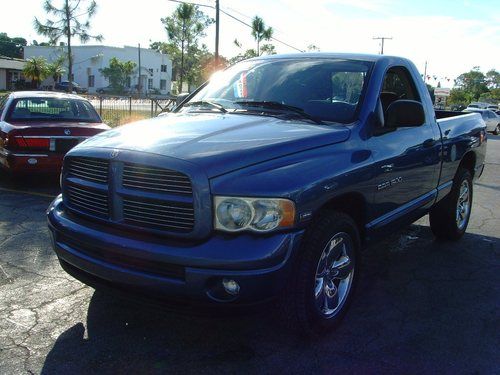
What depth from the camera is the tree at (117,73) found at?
232 feet

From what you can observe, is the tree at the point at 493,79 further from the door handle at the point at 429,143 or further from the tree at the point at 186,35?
A: the door handle at the point at 429,143

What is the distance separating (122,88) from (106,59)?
9194 mm

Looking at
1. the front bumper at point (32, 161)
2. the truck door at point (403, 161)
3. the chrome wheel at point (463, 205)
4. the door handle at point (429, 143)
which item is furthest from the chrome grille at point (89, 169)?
the front bumper at point (32, 161)

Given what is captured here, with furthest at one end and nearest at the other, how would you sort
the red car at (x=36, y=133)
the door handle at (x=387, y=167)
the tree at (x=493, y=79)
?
the tree at (x=493, y=79) < the red car at (x=36, y=133) < the door handle at (x=387, y=167)

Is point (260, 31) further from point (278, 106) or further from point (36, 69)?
point (278, 106)

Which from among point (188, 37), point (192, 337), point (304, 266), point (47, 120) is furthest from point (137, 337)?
Result: point (188, 37)

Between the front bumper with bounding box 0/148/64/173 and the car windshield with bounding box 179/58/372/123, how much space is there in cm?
374

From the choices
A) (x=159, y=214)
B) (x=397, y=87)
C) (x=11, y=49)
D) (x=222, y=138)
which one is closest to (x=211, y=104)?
(x=222, y=138)

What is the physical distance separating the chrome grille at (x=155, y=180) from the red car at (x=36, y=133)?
4.92m

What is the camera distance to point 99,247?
3031 mm

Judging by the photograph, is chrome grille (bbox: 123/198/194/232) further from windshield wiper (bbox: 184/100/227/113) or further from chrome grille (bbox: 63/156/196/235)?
windshield wiper (bbox: 184/100/227/113)

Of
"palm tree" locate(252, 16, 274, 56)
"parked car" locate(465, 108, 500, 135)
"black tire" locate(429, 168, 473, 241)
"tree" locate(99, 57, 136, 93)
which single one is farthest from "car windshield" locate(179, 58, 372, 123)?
"tree" locate(99, 57, 136, 93)

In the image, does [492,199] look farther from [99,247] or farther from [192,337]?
[99,247]

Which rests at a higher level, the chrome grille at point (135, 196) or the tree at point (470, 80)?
the tree at point (470, 80)
